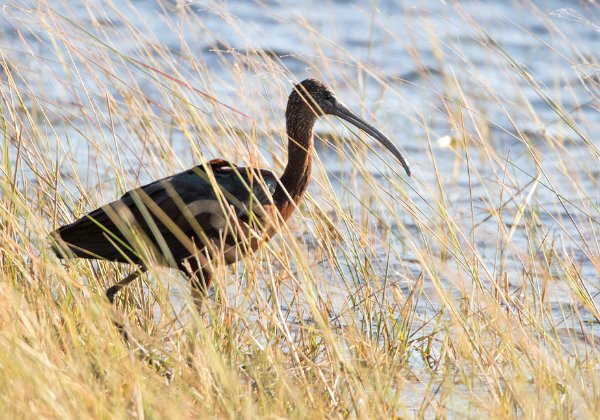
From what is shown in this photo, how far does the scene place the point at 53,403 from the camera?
242 cm

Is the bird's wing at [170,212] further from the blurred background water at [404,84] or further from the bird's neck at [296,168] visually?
the blurred background water at [404,84]

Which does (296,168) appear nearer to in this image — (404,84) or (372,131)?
(372,131)

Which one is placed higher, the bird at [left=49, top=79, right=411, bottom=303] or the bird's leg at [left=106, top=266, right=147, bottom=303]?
the bird at [left=49, top=79, right=411, bottom=303]

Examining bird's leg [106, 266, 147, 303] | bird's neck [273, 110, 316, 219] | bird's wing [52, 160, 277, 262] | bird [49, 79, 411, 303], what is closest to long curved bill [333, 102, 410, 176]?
bird [49, 79, 411, 303]

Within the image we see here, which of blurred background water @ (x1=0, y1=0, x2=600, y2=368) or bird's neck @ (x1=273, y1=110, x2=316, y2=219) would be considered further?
blurred background water @ (x1=0, y1=0, x2=600, y2=368)

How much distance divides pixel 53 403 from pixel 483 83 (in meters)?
1.97

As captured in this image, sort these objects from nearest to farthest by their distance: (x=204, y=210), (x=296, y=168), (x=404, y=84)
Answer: (x=204, y=210)
(x=296, y=168)
(x=404, y=84)

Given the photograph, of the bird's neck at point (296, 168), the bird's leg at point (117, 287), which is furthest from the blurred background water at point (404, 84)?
the bird's leg at point (117, 287)

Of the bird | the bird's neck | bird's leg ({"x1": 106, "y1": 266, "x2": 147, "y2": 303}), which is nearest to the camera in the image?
the bird

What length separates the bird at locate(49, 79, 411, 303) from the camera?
3676mm

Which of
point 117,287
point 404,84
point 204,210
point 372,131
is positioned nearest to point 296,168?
point 372,131

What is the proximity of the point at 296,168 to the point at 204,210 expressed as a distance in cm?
43

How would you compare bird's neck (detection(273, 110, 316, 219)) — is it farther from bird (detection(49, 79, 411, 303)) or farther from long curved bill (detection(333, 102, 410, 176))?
long curved bill (detection(333, 102, 410, 176))

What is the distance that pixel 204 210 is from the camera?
3818mm
